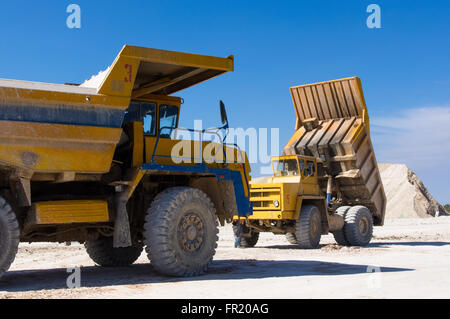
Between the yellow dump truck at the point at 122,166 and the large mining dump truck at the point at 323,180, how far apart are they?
231 inches

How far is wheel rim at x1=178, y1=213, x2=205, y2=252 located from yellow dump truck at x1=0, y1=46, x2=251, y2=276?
0.7 inches

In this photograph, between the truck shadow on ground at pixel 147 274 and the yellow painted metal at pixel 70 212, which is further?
the truck shadow on ground at pixel 147 274

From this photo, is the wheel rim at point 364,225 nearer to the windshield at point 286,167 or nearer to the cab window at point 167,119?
the windshield at point 286,167

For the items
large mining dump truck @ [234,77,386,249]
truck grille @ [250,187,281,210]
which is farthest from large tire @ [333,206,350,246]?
truck grille @ [250,187,281,210]

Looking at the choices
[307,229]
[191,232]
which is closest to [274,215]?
[307,229]

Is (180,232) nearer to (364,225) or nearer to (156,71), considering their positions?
(156,71)

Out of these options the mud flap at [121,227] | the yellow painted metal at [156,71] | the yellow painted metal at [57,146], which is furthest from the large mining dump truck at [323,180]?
the yellow painted metal at [57,146]

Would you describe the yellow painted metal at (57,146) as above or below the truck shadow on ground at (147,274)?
above

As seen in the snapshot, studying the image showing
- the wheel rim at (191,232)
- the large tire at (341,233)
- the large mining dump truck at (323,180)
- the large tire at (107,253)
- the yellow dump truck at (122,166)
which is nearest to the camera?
the yellow dump truck at (122,166)

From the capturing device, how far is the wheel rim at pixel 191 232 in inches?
354

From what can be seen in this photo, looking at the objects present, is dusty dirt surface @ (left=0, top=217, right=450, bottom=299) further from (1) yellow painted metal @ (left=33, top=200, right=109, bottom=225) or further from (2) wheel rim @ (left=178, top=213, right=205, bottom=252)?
(1) yellow painted metal @ (left=33, top=200, right=109, bottom=225)
